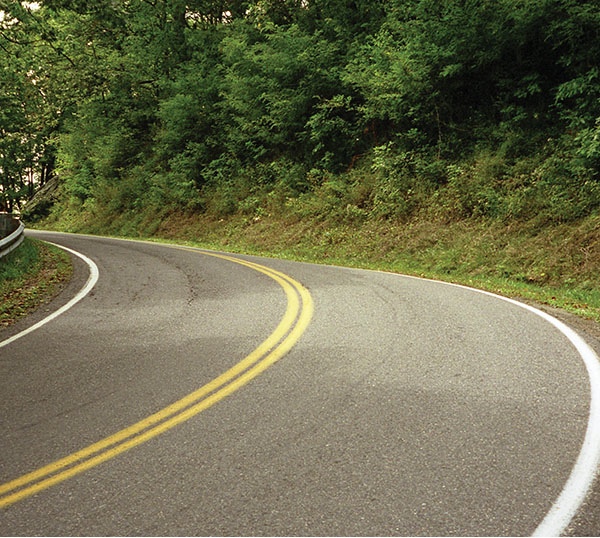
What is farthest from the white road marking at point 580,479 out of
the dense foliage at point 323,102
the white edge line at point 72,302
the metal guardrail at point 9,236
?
the metal guardrail at point 9,236

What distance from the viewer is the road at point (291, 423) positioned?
2980mm

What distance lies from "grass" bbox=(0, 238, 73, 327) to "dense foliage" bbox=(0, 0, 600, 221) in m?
5.30

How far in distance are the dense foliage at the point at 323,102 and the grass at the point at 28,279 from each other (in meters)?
5.30

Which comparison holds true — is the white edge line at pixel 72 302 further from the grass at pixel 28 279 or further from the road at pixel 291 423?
the grass at pixel 28 279

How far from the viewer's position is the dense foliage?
14.0 m

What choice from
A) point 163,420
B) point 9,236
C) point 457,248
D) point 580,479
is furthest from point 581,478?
point 9,236

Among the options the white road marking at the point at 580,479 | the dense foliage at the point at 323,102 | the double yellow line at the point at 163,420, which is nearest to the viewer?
the white road marking at the point at 580,479

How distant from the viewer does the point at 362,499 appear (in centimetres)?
308

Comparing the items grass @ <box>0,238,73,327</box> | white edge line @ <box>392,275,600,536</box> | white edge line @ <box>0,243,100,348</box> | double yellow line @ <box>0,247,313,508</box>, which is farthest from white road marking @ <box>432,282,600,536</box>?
grass @ <box>0,238,73,327</box>

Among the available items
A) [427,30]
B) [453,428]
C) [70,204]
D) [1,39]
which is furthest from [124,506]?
[70,204]

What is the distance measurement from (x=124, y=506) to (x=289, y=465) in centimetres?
102

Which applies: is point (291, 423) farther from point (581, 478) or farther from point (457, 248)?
point (457, 248)

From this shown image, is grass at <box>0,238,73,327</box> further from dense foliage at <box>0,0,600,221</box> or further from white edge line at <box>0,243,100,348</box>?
dense foliage at <box>0,0,600,221</box>

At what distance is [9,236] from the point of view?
13.6m
